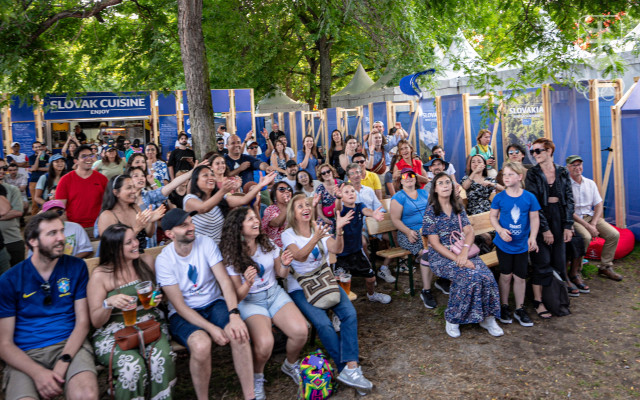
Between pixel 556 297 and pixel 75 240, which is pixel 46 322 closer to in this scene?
pixel 75 240

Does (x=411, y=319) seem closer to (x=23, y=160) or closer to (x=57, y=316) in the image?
(x=57, y=316)

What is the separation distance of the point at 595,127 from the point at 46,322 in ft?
27.4

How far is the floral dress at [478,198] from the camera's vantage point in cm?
743

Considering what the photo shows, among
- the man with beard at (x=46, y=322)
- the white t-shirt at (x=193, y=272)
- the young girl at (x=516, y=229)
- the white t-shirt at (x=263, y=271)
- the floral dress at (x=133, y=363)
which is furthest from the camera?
the young girl at (x=516, y=229)

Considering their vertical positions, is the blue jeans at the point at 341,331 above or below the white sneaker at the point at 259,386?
above

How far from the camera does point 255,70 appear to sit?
851 inches

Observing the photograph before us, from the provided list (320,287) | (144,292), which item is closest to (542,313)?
(320,287)

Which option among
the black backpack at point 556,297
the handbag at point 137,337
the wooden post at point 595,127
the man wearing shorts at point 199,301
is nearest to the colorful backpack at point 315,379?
the man wearing shorts at point 199,301

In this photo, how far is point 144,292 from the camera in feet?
12.9

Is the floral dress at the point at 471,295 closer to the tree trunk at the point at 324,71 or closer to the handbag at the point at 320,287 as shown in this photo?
the handbag at the point at 320,287

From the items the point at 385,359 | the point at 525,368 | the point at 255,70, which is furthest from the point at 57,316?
the point at 255,70

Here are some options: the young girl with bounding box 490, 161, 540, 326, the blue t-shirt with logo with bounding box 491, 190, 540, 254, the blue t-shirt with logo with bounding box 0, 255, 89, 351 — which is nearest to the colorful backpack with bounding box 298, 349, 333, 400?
the blue t-shirt with logo with bounding box 0, 255, 89, 351

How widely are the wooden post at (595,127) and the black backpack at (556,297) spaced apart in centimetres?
353

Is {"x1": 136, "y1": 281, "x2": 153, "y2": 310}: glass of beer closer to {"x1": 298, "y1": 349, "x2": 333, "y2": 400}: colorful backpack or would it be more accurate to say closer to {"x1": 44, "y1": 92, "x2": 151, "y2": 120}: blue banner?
{"x1": 298, "y1": 349, "x2": 333, "y2": 400}: colorful backpack
